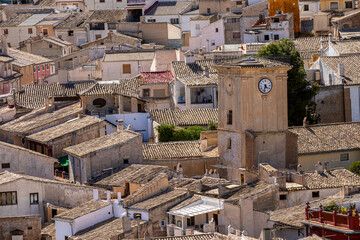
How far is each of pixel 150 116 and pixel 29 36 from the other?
140ft

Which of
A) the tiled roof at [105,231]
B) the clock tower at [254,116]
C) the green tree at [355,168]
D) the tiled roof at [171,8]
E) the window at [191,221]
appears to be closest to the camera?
the tiled roof at [105,231]

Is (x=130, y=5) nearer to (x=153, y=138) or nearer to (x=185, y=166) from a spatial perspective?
(x=153, y=138)

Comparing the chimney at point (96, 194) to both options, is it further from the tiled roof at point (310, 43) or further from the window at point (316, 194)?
the tiled roof at point (310, 43)

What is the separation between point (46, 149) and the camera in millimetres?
66500

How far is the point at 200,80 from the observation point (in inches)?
2948

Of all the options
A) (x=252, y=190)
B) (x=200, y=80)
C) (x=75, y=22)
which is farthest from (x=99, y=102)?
(x=75, y=22)

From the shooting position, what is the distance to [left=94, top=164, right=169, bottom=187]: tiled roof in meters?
57.7

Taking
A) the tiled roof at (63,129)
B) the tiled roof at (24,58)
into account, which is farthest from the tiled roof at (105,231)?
the tiled roof at (24,58)

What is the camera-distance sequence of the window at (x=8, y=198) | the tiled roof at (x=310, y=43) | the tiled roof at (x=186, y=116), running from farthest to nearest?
the tiled roof at (x=310, y=43) < the tiled roof at (x=186, y=116) < the window at (x=8, y=198)

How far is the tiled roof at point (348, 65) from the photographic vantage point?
238ft

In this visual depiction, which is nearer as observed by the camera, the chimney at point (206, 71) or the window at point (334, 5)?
the chimney at point (206, 71)

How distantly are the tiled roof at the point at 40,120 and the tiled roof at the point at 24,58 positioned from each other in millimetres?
19763

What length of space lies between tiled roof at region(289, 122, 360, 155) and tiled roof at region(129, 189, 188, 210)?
10.1 meters

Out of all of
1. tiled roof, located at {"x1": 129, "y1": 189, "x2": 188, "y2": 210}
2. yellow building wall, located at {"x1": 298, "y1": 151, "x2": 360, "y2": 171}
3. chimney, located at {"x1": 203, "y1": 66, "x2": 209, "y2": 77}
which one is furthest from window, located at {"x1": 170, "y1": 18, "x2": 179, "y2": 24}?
tiled roof, located at {"x1": 129, "y1": 189, "x2": 188, "y2": 210}
